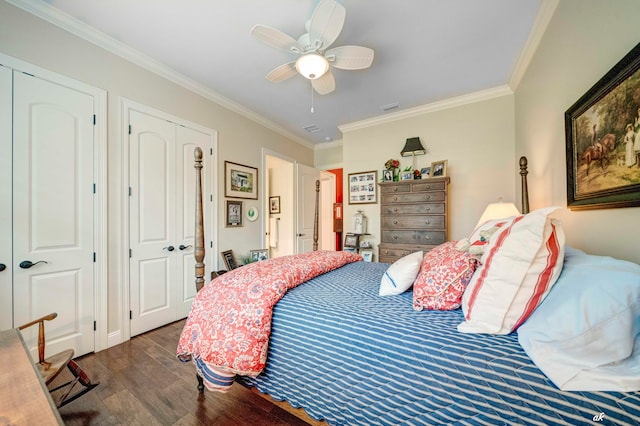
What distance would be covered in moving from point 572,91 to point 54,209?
382 cm

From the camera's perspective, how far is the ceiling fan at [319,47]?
1.56 meters

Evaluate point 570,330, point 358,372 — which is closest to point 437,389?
point 358,372

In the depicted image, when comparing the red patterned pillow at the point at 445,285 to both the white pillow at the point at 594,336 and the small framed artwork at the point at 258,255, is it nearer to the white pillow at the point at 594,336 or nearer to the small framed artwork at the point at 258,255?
the white pillow at the point at 594,336

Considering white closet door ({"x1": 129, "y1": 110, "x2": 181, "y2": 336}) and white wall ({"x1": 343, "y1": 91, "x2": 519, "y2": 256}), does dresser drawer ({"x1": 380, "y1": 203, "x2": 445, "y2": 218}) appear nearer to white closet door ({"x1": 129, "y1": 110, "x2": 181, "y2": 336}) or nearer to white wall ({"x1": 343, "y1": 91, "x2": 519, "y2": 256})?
white wall ({"x1": 343, "y1": 91, "x2": 519, "y2": 256})

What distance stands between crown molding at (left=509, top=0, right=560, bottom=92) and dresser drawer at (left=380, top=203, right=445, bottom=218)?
5.20 ft

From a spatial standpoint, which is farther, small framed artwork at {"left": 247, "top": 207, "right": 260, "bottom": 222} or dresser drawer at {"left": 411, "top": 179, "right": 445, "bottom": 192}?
small framed artwork at {"left": 247, "top": 207, "right": 260, "bottom": 222}

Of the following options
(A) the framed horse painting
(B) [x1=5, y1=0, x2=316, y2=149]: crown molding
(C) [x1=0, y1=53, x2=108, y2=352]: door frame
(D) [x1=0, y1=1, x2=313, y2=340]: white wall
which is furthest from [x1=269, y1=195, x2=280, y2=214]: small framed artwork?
(A) the framed horse painting

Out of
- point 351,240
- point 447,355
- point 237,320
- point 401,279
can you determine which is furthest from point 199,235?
point 351,240

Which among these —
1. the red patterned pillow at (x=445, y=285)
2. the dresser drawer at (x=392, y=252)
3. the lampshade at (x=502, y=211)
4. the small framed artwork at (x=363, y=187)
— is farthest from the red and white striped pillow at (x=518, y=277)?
the small framed artwork at (x=363, y=187)

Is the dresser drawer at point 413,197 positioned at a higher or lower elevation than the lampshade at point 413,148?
lower

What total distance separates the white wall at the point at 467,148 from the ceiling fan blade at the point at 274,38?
7.51 feet

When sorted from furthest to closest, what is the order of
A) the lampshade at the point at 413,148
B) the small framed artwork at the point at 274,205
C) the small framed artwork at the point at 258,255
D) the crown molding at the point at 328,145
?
the crown molding at the point at 328,145, the small framed artwork at the point at 274,205, the small framed artwork at the point at 258,255, the lampshade at the point at 413,148

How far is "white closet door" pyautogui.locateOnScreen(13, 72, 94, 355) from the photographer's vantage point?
1.72m

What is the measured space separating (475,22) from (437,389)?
2599mm
